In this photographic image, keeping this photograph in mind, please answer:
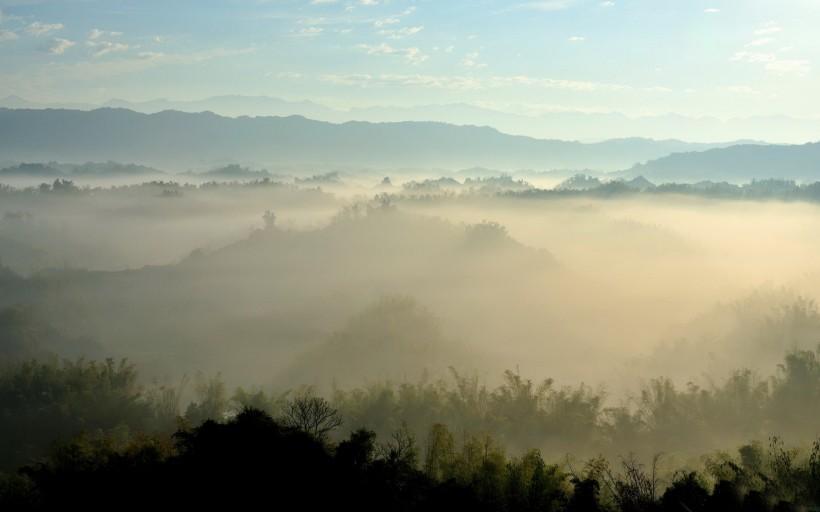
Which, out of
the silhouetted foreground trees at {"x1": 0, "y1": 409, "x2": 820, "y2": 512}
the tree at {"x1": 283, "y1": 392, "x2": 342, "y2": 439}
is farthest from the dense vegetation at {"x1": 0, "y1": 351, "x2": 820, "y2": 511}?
the tree at {"x1": 283, "y1": 392, "x2": 342, "y2": 439}

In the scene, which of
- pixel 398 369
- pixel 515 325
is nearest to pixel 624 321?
pixel 515 325

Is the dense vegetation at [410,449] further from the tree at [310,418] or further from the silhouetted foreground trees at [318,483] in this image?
the tree at [310,418]

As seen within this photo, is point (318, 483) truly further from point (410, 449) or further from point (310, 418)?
point (310, 418)

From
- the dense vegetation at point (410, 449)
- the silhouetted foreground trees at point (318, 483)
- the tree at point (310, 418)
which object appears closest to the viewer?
the silhouetted foreground trees at point (318, 483)

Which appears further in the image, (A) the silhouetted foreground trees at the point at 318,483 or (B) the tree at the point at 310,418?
(B) the tree at the point at 310,418

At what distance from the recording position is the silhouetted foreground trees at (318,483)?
33250mm

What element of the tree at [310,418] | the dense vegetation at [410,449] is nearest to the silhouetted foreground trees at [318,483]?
the dense vegetation at [410,449]

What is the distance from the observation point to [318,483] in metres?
33.9

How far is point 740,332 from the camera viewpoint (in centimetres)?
12406

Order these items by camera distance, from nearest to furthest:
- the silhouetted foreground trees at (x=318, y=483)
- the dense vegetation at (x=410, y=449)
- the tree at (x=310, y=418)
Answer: the silhouetted foreground trees at (x=318, y=483) → the dense vegetation at (x=410, y=449) → the tree at (x=310, y=418)

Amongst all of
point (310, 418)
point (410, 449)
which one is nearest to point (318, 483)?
point (410, 449)

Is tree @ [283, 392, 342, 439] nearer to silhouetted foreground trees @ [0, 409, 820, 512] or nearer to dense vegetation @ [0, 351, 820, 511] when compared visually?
dense vegetation @ [0, 351, 820, 511]

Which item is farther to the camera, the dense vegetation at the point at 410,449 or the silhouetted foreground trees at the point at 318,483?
the dense vegetation at the point at 410,449

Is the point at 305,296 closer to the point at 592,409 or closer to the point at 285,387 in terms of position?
the point at 285,387
